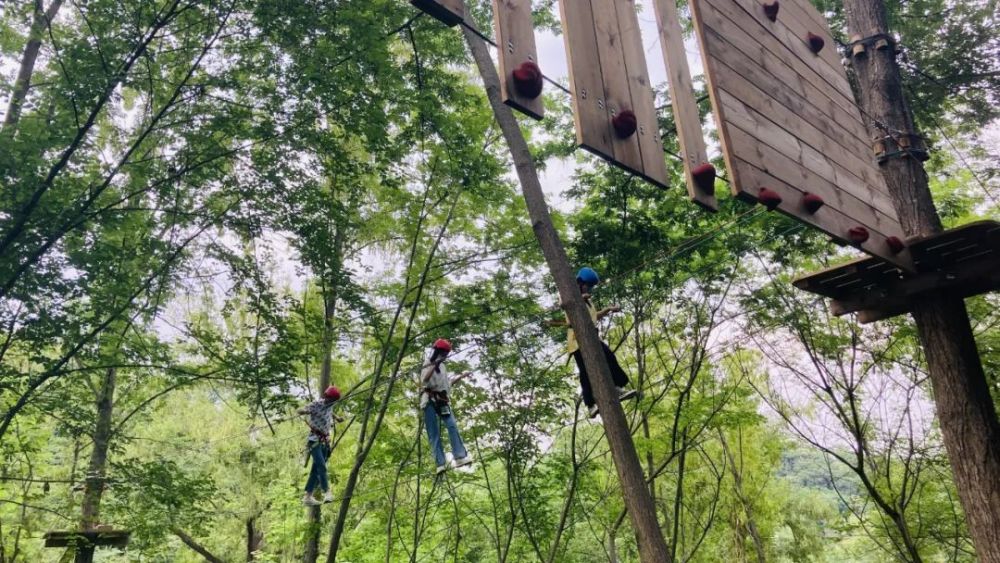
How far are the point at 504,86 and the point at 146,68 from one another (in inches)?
235

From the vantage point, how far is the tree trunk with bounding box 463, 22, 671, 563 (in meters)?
3.93

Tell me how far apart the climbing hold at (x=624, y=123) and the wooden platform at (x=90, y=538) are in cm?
800

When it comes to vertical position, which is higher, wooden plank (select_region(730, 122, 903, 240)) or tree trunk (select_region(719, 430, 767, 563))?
wooden plank (select_region(730, 122, 903, 240))

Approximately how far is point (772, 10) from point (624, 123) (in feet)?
6.66

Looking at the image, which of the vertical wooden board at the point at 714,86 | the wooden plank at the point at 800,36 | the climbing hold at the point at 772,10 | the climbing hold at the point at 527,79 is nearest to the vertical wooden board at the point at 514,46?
the climbing hold at the point at 527,79

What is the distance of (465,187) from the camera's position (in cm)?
735

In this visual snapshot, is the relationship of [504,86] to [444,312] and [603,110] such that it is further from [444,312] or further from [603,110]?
[444,312]

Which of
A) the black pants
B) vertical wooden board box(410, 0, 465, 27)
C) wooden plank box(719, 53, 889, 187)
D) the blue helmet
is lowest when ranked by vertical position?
the black pants

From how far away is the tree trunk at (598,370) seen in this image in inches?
155

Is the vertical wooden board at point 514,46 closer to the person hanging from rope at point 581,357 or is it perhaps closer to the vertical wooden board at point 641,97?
the vertical wooden board at point 641,97

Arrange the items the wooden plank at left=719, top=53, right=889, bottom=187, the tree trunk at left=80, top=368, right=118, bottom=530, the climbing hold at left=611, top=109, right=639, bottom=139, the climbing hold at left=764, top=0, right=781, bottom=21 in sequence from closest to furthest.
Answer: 1. the climbing hold at left=611, top=109, right=639, bottom=139
2. the wooden plank at left=719, top=53, right=889, bottom=187
3. the climbing hold at left=764, top=0, right=781, bottom=21
4. the tree trunk at left=80, top=368, right=118, bottom=530

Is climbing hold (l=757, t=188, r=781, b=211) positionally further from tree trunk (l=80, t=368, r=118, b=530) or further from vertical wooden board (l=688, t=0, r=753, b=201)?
tree trunk (l=80, t=368, r=118, b=530)

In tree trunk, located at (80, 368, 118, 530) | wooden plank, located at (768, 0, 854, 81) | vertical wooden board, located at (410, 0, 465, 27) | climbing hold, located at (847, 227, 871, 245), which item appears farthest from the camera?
tree trunk, located at (80, 368, 118, 530)

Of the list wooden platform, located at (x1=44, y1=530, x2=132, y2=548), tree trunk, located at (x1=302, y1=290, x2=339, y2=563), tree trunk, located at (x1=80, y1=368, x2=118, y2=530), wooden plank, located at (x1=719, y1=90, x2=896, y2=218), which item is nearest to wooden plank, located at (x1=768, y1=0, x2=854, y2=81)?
wooden plank, located at (x1=719, y1=90, x2=896, y2=218)
